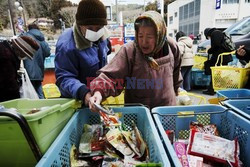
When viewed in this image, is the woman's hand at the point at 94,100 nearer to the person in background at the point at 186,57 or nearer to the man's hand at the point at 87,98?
the man's hand at the point at 87,98

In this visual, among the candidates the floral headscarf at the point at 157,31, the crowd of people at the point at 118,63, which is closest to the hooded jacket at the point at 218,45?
the crowd of people at the point at 118,63

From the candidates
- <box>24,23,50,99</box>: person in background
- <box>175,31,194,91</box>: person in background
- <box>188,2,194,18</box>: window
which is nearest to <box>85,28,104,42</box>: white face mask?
<box>24,23,50,99</box>: person in background

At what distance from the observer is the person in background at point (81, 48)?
129cm

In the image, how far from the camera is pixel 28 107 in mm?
1115

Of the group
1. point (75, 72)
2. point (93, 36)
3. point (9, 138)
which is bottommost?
point (9, 138)

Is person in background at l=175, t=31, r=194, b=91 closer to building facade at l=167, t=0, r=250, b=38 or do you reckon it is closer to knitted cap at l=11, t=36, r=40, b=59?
knitted cap at l=11, t=36, r=40, b=59

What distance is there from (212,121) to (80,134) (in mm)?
774

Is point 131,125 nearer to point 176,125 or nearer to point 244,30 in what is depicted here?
point 176,125

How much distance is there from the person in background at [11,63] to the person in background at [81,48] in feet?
2.56

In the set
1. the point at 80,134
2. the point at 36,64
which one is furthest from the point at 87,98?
the point at 36,64

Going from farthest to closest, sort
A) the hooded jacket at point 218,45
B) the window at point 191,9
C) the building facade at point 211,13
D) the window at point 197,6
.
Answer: the window at point 191,9, the window at point 197,6, the building facade at point 211,13, the hooded jacket at point 218,45

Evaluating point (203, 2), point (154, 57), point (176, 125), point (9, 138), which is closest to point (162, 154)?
point (176, 125)

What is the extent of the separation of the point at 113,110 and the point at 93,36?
582 millimetres

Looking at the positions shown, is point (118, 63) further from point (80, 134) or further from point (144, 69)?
point (80, 134)
